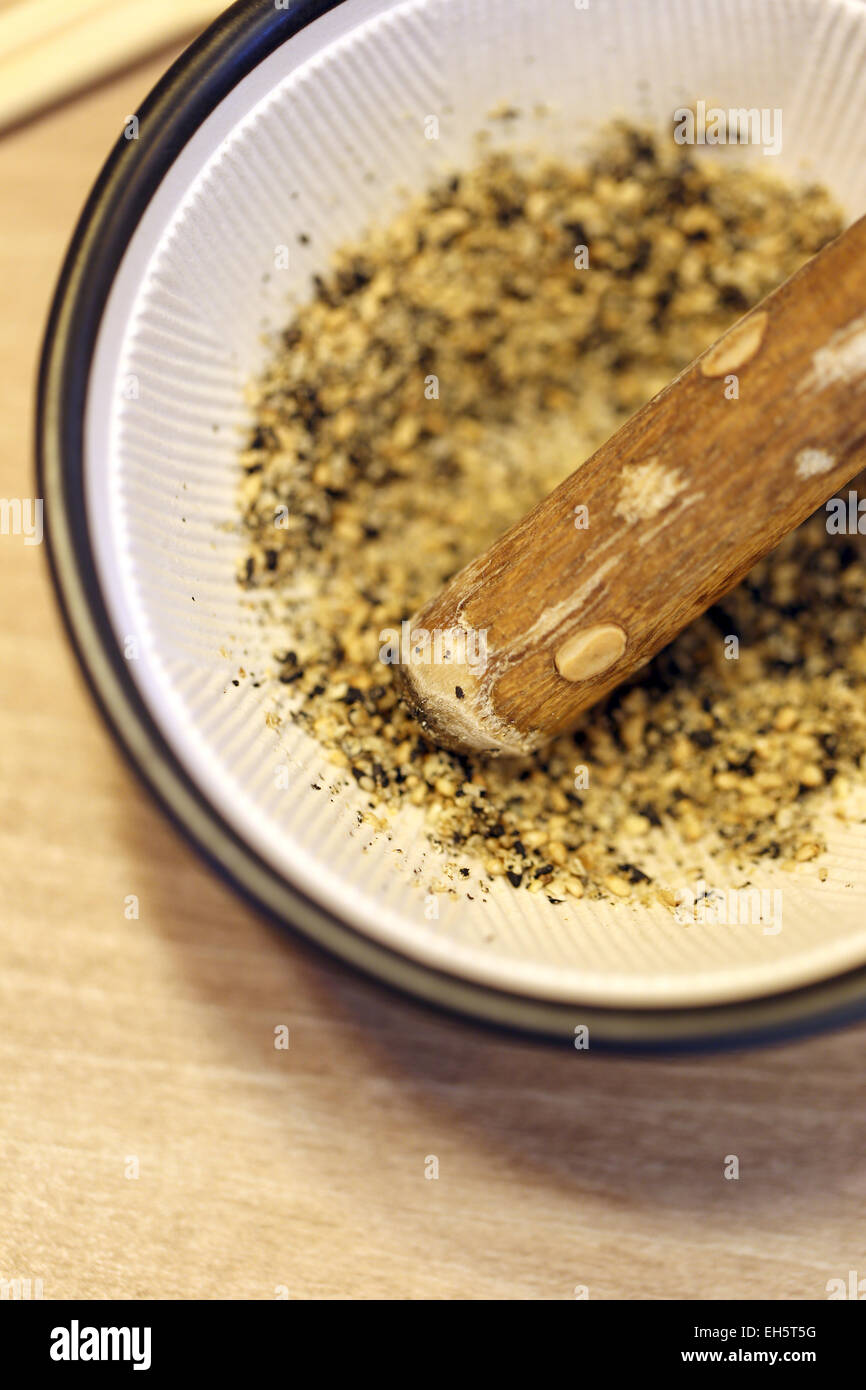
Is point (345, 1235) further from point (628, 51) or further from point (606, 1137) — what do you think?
point (628, 51)

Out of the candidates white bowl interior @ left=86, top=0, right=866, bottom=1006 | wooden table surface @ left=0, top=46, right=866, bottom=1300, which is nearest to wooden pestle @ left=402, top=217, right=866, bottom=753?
white bowl interior @ left=86, top=0, right=866, bottom=1006

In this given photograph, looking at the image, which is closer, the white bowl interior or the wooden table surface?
the white bowl interior

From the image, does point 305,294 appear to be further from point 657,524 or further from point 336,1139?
point 336,1139

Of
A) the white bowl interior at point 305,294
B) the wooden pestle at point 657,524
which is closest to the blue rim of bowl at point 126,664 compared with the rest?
the white bowl interior at point 305,294

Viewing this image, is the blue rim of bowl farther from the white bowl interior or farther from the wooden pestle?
the wooden pestle

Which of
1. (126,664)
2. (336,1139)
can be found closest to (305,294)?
(126,664)

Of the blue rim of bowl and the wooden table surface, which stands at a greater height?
the blue rim of bowl
